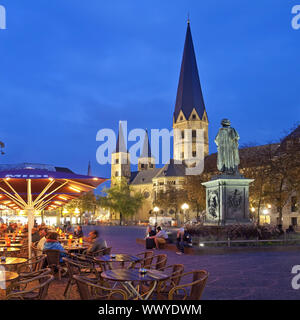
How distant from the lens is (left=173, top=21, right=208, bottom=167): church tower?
364 feet

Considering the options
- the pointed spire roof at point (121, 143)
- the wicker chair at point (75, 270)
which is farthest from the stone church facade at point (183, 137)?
the wicker chair at point (75, 270)

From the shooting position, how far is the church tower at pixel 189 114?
111062 millimetres

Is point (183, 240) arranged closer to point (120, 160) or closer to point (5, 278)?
point (5, 278)

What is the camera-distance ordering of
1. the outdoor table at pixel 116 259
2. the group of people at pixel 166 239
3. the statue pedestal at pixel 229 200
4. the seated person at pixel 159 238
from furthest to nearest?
the seated person at pixel 159 238, the statue pedestal at pixel 229 200, the group of people at pixel 166 239, the outdoor table at pixel 116 259

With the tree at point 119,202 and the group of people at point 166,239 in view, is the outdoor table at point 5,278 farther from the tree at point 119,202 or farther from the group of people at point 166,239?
the tree at point 119,202

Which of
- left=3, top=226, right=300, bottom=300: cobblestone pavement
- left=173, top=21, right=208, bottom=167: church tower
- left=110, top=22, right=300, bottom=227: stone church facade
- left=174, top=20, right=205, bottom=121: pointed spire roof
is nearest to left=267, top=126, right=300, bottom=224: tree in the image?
left=3, top=226, right=300, bottom=300: cobblestone pavement

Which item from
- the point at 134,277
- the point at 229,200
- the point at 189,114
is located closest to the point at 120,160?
the point at 189,114

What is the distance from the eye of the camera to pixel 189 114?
12038 centimetres

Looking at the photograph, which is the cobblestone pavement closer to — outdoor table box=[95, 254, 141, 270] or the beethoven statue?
outdoor table box=[95, 254, 141, 270]

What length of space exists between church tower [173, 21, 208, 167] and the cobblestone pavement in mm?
91463

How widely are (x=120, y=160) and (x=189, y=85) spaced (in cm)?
5200

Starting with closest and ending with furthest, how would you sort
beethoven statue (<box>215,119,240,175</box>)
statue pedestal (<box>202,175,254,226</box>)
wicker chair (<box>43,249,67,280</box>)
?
wicker chair (<box>43,249,67,280</box>)
statue pedestal (<box>202,175,254,226</box>)
beethoven statue (<box>215,119,240,175</box>)

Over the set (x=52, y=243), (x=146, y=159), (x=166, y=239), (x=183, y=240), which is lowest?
(x=166, y=239)
